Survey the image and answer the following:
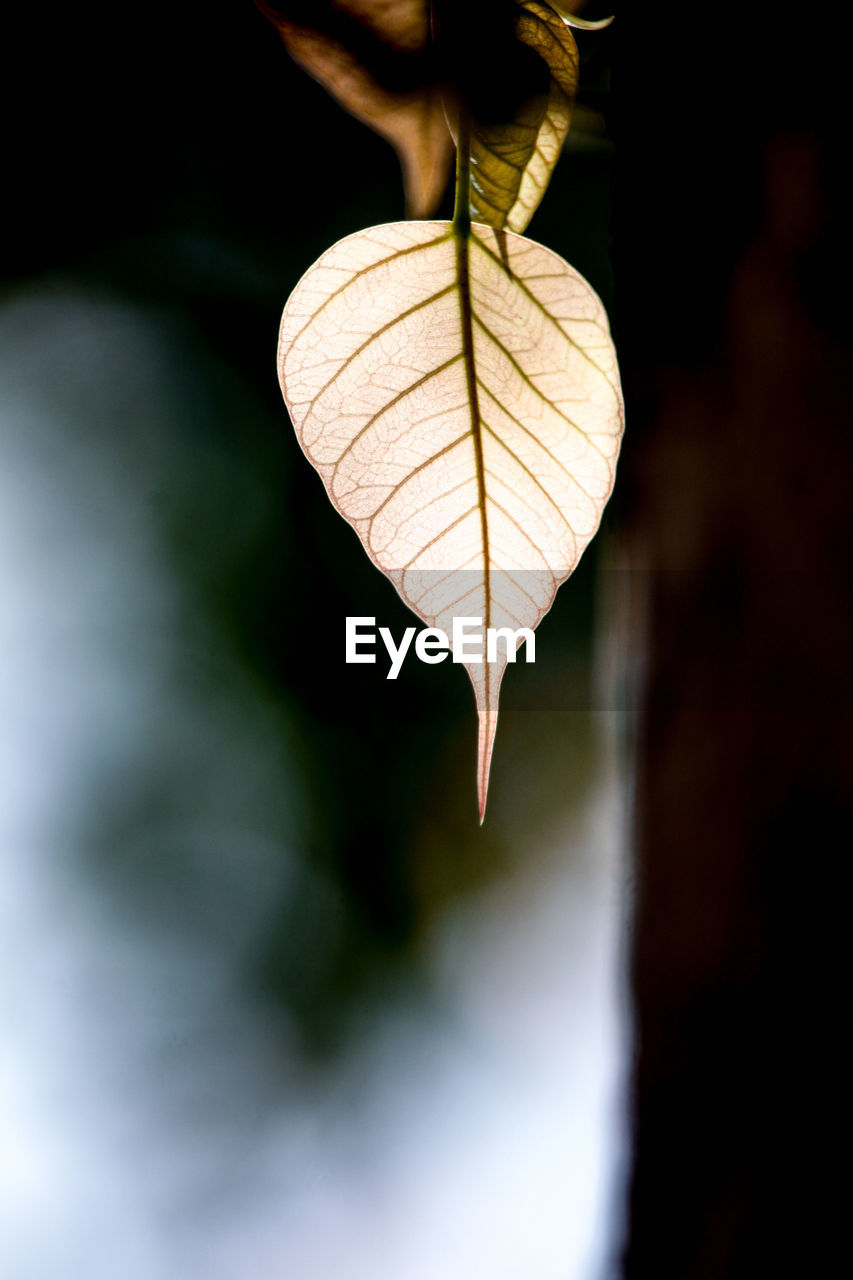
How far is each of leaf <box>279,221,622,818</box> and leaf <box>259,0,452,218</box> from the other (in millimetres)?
26

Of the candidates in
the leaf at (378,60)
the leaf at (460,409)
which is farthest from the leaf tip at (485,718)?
the leaf at (378,60)

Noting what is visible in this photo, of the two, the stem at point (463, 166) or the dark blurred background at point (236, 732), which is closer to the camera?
the stem at point (463, 166)

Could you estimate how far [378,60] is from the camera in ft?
0.51

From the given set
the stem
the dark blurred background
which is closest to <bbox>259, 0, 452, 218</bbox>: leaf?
the stem

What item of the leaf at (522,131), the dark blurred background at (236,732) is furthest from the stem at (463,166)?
the dark blurred background at (236,732)

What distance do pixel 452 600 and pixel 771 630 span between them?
0.69 ft

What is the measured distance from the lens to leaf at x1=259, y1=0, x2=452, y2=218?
0.15m

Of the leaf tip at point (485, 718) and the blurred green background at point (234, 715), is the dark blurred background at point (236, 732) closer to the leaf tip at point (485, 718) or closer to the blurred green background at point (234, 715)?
the blurred green background at point (234, 715)

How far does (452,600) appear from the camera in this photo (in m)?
0.16

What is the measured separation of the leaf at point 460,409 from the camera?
0.51 feet

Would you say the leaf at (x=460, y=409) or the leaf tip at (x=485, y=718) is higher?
the leaf at (x=460, y=409)

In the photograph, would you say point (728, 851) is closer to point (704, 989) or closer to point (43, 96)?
point (704, 989)

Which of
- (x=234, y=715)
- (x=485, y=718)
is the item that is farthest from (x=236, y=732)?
(x=485, y=718)

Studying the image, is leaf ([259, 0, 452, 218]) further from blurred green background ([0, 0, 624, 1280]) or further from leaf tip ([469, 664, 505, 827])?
blurred green background ([0, 0, 624, 1280])
